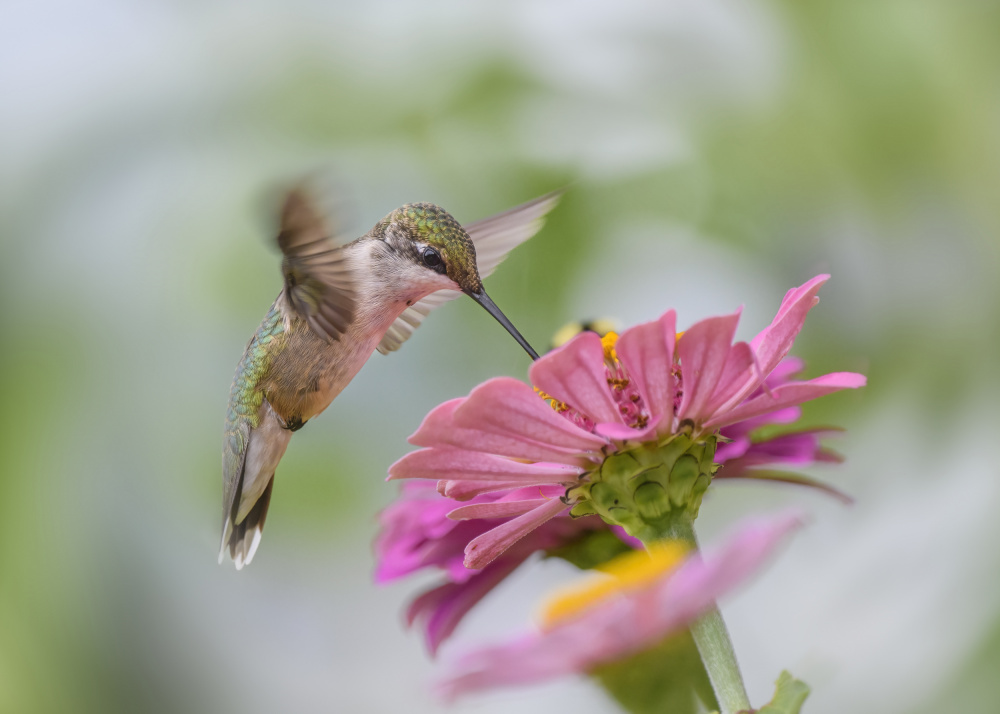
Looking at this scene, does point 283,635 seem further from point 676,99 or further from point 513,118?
point 676,99

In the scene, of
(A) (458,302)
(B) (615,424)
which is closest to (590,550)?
(B) (615,424)

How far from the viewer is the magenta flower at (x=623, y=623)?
0.17m

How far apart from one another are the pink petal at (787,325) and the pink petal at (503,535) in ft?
0.32

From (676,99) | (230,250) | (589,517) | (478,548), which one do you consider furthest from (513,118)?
(478,548)

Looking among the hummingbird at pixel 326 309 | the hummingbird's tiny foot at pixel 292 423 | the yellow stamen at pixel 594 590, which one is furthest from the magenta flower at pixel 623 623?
the hummingbird's tiny foot at pixel 292 423

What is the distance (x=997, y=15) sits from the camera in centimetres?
124

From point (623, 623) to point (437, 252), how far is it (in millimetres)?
330

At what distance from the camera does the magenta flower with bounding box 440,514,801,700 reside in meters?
0.17

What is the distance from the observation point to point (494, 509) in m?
0.34

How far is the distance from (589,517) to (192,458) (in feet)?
4.32

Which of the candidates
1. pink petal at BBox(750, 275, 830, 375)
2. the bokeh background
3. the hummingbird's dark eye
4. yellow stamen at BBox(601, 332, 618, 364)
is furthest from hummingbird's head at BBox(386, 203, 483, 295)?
the bokeh background

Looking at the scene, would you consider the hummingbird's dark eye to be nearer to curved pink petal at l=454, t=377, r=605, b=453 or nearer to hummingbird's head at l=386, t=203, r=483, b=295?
hummingbird's head at l=386, t=203, r=483, b=295

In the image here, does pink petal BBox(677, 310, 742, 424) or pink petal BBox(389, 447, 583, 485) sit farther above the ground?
pink petal BBox(677, 310, 742, 424)

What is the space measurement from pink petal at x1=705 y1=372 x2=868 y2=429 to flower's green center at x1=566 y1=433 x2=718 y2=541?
2 cm
